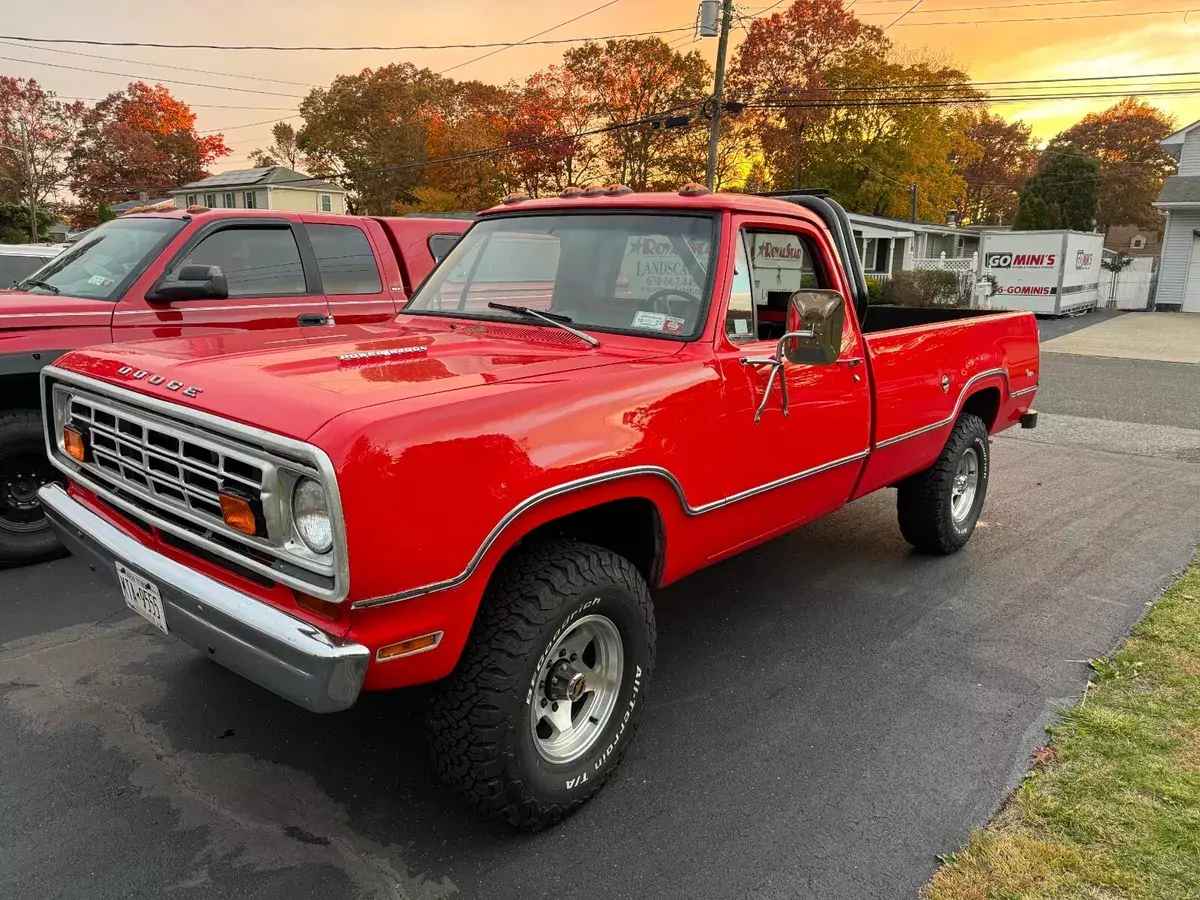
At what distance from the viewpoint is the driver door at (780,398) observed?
10.7ft

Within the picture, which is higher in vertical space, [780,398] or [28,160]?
[28,160]

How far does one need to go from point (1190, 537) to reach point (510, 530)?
5.40m

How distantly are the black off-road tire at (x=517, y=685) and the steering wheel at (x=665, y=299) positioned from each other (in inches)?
42.4

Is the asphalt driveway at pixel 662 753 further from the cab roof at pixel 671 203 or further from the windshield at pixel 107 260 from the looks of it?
the cab roof at pixel 671 203

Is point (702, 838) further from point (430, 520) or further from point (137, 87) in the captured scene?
point (137, 87)

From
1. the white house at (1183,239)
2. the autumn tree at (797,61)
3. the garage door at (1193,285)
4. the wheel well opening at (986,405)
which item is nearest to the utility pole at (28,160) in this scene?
the autumn tree at (797,61)

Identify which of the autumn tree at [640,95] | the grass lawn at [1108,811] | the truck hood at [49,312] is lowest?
the grass lawn at [1108,811]

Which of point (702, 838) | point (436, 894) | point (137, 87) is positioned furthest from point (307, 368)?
point (137, 87)

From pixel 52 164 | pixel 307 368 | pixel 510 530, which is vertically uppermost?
pixel 52 164

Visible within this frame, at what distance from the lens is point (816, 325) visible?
3.10 meters

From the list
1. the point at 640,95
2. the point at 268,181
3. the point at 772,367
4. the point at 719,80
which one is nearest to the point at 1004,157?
the point at 640,95

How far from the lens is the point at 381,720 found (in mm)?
3377

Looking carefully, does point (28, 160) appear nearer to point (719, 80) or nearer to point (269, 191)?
point (269, 191)

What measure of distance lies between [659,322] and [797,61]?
4490 cm
